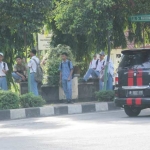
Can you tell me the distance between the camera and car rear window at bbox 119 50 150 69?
48.6 ft

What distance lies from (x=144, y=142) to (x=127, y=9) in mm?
9926

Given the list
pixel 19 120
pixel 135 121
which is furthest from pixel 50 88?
pixel 135 121

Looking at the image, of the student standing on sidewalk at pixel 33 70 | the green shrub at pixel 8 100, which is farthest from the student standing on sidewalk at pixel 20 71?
the green shrub at pixel 8 100

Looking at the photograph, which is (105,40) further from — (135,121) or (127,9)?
(135,121)

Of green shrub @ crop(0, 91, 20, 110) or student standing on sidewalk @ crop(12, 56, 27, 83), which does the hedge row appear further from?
student standing on sidewalk @ crop(12, 56, 27, 83)

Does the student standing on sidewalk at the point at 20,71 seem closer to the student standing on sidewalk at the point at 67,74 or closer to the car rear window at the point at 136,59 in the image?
the student standing on sidewalk at the point at 67,74

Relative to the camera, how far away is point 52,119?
15.4m

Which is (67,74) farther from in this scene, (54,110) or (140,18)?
(140,18)

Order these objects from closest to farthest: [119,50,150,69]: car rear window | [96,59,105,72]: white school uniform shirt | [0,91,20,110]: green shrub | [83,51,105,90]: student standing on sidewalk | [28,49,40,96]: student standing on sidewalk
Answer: [119,50,150,69]: car rear window
[0,91,20,110]: green shrub
[28,49,40,96]: student standing on sidewalk
[83,51,105,90]: student standing on sidewalk
[96,59,105,72]: white school uniform shirt

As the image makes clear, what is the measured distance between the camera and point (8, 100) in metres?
16.3

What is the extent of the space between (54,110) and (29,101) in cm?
71

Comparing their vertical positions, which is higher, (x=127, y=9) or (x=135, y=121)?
(x=127, y=9)

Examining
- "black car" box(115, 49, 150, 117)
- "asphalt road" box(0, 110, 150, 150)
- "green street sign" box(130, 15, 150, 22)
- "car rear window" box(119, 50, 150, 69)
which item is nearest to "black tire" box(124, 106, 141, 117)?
"asphalt road" box(0, 110, 150, 150)

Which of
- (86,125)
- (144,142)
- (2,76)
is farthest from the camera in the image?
(2,76)
